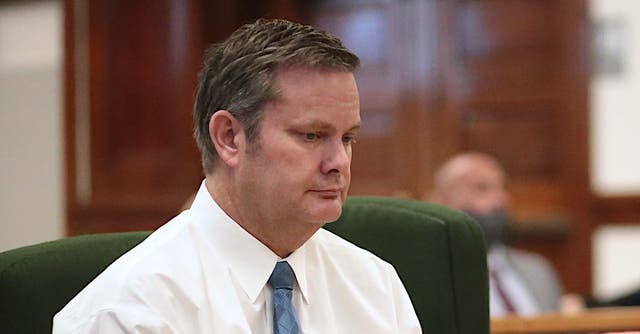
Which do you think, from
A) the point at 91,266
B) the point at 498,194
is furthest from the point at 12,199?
the point at 91,266

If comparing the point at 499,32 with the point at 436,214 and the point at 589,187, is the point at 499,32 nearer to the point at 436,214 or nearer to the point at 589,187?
the point at 589,187

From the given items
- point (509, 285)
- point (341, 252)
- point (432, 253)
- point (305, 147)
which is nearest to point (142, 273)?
point (305, 147)

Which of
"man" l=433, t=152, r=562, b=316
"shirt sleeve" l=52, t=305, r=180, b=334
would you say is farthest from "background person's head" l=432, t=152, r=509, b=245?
"shirt sleeve" l=52, t=305, r=180, b=334

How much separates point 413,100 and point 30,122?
1.88m

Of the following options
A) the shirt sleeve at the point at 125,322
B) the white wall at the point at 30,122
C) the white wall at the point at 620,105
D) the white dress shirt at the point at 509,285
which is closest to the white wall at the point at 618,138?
the white wall at the point at 620,105

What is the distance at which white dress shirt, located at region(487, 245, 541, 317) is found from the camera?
4.03 meters

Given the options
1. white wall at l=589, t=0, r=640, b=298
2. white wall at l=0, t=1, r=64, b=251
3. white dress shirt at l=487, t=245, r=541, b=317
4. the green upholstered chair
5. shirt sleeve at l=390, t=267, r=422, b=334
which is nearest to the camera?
shirt sleeve at l=390, t=267, r=422, b=334

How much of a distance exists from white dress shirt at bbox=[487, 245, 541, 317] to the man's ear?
2.42 metres

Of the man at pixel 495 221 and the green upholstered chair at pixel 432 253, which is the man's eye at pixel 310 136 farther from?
the man at pixel 495 221

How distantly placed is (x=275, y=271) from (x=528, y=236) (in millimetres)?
3454

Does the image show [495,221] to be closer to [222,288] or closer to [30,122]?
[30,122]

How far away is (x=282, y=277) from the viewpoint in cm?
179

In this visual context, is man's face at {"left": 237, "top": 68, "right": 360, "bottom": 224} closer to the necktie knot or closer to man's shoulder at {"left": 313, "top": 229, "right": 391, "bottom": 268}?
the necktie knot

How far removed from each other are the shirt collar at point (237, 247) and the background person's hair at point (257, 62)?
10 cm
